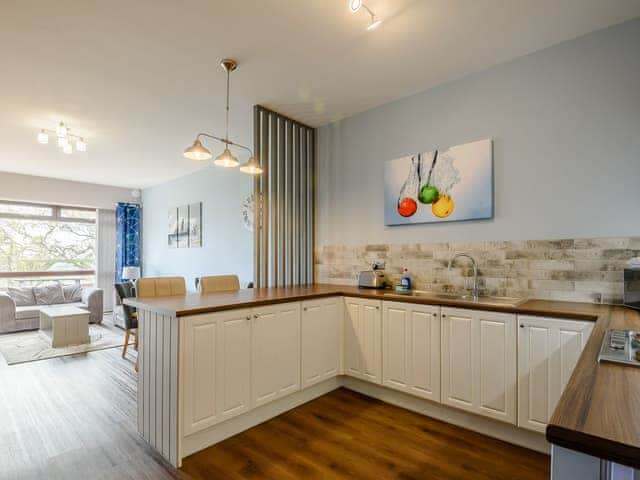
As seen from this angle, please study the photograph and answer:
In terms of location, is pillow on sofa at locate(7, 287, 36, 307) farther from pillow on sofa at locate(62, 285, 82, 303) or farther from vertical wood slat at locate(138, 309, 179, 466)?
vertical wood slat at locate(138, 309, 179, 466)

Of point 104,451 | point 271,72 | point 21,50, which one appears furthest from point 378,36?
point 104,451

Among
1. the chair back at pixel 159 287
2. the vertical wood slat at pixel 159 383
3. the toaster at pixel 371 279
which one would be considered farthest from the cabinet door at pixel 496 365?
the chair back at pixel 159 287

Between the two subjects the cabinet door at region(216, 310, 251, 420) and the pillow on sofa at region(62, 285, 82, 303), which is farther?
the pillow on sofa at region(62, 285, 82, 303)

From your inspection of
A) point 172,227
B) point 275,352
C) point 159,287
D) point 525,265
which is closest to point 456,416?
point 525,265

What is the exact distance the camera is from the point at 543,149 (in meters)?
2.45

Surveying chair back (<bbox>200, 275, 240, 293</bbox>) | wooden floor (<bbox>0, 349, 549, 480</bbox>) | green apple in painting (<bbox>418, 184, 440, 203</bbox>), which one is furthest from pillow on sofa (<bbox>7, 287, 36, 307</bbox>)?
green apple in painting (<bbox>418, 184, 440, 203</bbox>)

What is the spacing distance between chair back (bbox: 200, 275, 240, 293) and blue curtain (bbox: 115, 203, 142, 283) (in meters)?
5.41

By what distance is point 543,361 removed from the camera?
79.0 inches

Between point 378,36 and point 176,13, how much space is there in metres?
1.29

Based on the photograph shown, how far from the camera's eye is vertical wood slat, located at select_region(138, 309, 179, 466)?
1.95 meters

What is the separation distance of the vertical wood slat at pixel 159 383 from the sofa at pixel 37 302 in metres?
4.49

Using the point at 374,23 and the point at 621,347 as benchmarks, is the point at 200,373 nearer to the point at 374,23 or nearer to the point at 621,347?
the point at 621,347

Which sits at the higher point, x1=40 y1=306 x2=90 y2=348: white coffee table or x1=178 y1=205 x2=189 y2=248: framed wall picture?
x1=178 y1=205 x2=189 y2=248: framed wall picture

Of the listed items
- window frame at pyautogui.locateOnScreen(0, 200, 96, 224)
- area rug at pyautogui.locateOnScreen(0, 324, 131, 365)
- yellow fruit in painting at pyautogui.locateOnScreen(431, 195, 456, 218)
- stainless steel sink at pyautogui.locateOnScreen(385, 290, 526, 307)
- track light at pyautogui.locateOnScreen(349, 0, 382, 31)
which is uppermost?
track light at pyautogui.locateOnScreen(349, 0, 382, 31)
